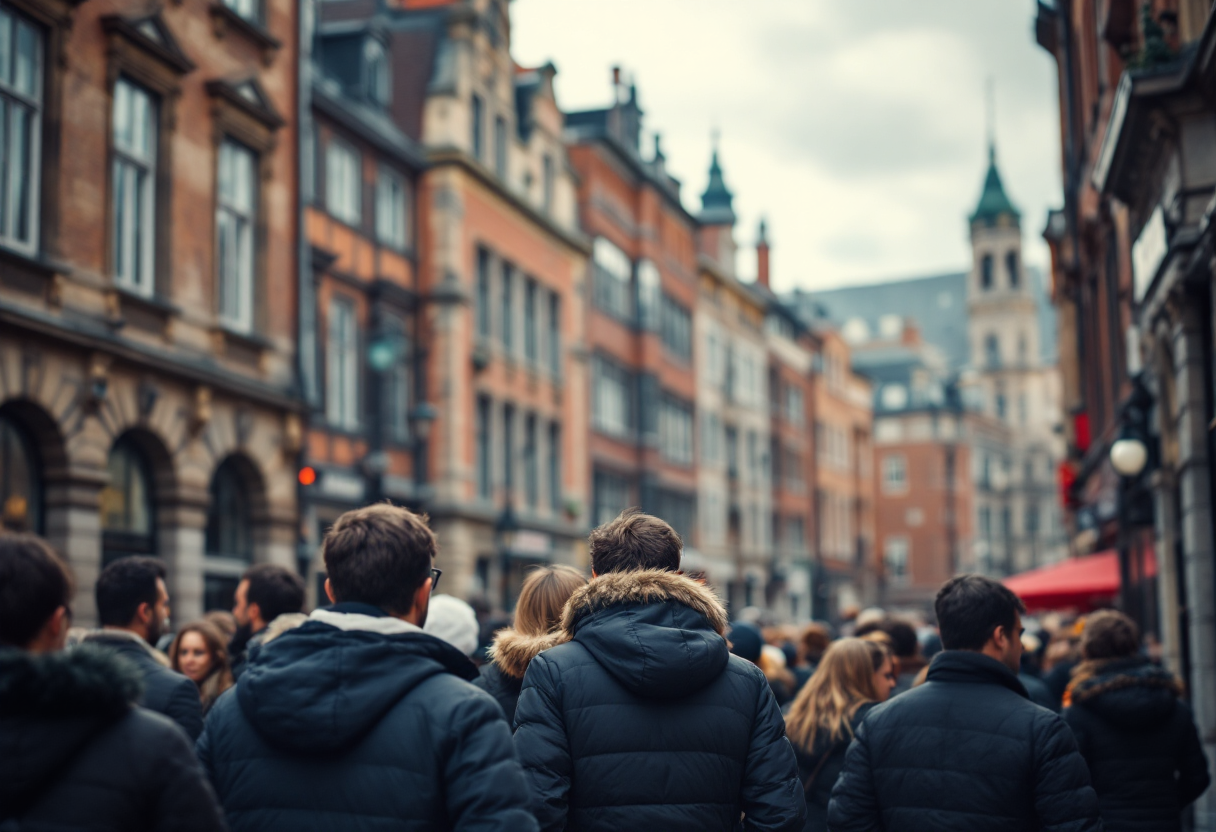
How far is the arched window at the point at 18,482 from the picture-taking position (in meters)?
17.3

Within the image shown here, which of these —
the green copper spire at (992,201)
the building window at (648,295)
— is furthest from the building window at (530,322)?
the green copper spire at (992,201)

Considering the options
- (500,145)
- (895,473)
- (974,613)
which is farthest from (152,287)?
(895,473)

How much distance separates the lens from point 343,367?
2869 cm

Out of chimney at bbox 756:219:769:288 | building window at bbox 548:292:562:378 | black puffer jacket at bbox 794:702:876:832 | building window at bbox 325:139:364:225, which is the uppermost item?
chimney at bbox 756:219:769:288

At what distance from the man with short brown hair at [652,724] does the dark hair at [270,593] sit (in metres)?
3.00

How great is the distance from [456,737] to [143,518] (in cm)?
1762

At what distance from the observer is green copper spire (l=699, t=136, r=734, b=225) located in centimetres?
6206

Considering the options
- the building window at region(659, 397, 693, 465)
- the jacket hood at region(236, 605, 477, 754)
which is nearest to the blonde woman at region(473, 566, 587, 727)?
the jacket hood at region(236, 605, 477, 754)

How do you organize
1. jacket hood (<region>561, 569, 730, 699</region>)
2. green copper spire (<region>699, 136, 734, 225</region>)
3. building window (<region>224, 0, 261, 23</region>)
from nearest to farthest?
jacket hood (<region>561, 569, 730, 699</region>) < building window (<region>224, 0, 261, 23</region>) < green copper spire (<region>699, 136, 734, 225</region>)

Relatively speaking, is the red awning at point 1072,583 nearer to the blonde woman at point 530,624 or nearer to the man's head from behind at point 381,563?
the blonde woman at point 530,624

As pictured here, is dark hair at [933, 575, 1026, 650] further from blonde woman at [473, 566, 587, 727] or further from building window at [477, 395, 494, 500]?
building window at [477, 395, 494, 500]

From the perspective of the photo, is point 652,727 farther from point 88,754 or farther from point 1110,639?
point 1110,639

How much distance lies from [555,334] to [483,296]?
5.06 m

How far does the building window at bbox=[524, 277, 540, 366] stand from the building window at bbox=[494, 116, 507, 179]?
9.53 ft
